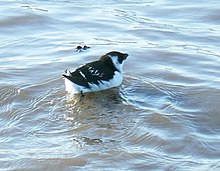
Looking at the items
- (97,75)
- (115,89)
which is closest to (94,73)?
(97,75)

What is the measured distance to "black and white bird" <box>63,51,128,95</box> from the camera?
8.64 m

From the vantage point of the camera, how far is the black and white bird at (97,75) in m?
8.64

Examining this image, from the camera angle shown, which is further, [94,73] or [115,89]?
[115,89]

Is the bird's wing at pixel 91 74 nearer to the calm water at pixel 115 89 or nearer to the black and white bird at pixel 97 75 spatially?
the black and white bird at pixel 97 75

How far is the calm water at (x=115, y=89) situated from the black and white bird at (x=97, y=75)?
0.36 feet

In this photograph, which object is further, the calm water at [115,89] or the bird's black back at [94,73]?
the bird's black back at [94,73]

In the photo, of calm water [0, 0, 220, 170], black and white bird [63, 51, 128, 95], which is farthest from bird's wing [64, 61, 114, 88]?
calm water [0, 0, 220, 170]

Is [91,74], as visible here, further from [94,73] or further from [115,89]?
[115,89]

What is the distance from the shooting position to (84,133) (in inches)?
291

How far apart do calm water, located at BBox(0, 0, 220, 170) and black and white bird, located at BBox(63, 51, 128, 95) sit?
0.11 metres

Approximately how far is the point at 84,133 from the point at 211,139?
1.23m

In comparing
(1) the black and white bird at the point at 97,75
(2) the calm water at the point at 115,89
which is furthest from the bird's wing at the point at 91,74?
(2) the calm water at the point at 115,89

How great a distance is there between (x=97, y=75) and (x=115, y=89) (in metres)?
0.28

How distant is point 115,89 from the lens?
29.6ft
